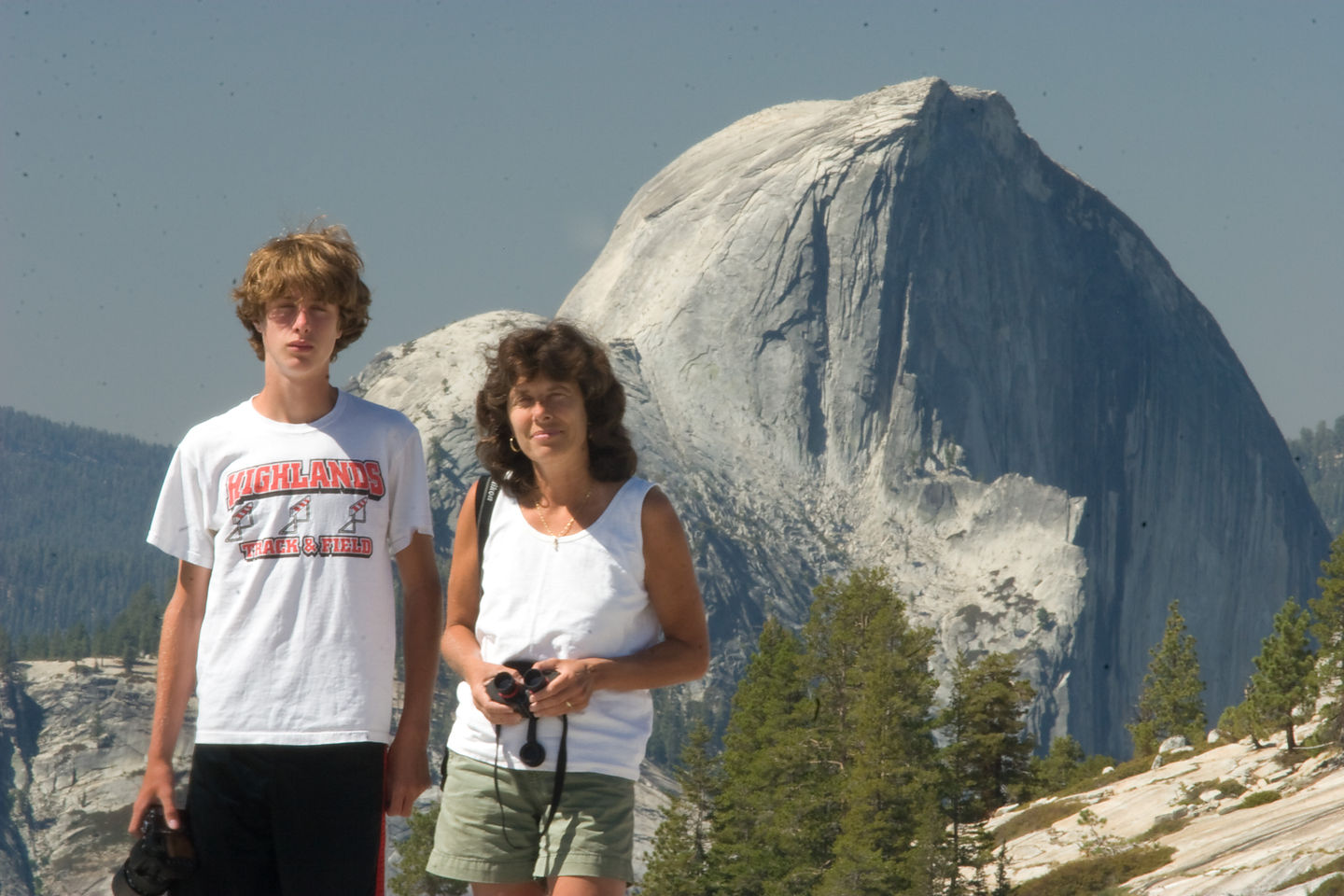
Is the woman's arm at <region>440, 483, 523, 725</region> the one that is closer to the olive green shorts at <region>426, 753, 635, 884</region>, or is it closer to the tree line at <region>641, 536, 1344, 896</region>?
the olive green shorts at <region>426, 753, 635, 884</region>

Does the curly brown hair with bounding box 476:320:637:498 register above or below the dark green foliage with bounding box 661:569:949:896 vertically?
above

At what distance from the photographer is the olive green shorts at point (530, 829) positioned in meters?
5.91

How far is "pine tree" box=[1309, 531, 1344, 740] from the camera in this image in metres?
48.7

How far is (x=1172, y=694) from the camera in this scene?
3361 inches

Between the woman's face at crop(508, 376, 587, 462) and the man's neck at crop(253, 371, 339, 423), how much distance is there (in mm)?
883

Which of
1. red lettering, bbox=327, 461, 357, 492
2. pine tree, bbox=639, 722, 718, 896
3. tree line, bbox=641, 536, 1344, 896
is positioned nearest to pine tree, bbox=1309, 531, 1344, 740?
tree line, bbox=641, 536, 1344, 896

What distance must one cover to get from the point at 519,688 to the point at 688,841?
40.1m

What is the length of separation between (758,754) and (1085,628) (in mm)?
125848

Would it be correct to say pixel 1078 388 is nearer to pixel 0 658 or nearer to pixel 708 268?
pixel 708 268

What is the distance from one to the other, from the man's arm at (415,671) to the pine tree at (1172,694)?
81.3 metres

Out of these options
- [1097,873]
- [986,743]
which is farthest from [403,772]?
[1097,873]

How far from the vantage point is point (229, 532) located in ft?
19.8

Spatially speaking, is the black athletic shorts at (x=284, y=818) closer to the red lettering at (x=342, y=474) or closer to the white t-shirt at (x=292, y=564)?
the white t-shirt at (x=292, y=564)

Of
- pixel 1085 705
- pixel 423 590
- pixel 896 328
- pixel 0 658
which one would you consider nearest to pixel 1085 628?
pixel 1085 705
